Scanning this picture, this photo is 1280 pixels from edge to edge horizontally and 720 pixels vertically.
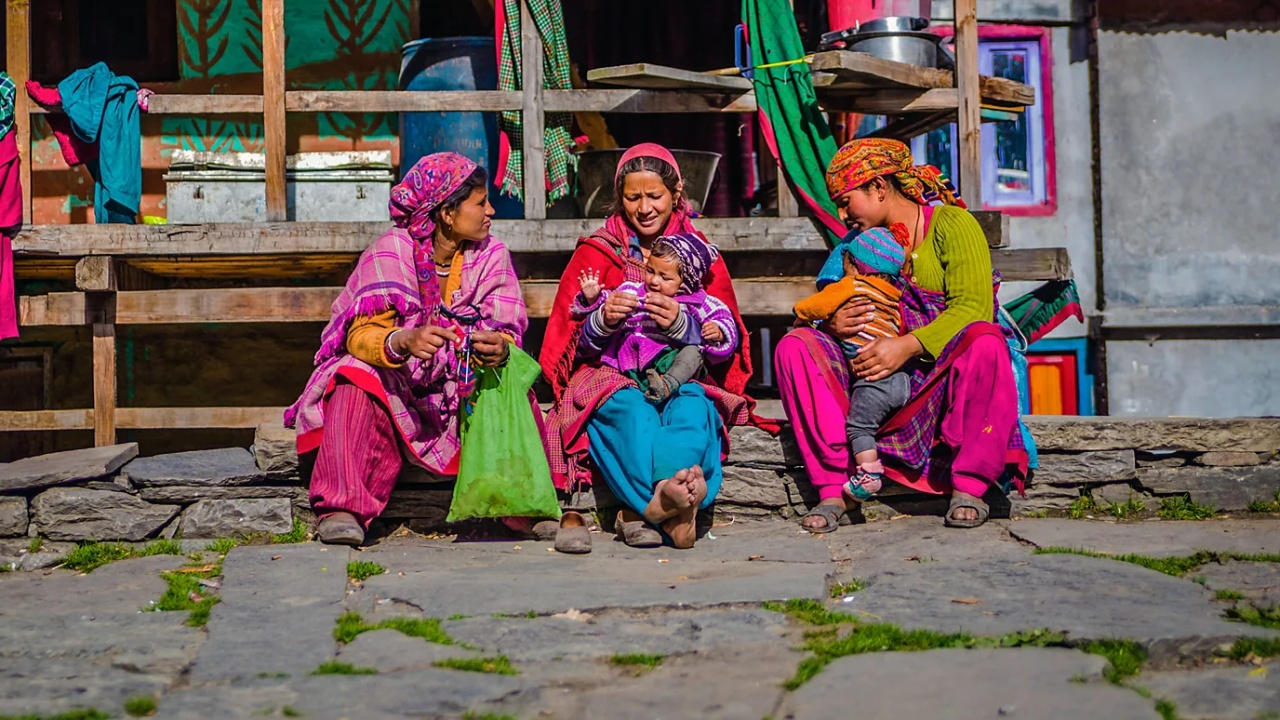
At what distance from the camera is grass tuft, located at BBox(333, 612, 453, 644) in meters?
3.48

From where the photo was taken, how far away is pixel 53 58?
27.5 ft

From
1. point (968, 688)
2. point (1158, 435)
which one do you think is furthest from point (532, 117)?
point (968, 688)

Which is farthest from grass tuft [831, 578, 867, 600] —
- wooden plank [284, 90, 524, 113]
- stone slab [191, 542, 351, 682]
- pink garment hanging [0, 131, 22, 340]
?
→ pink garment hanging [0, 131, 22, 340]

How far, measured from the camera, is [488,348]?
190 inches

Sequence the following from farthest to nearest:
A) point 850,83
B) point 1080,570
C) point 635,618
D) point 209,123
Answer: point 209,123
point 850,83
point 1080,570
point 635,618

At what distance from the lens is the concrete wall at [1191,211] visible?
1100cm

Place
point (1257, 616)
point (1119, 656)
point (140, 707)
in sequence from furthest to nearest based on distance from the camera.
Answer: point (1257, 616) → point (1119, 656) → point (140, 707)

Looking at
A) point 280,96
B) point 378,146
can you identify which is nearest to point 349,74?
point 378,146

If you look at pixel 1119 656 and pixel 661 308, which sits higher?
pixel 661 308

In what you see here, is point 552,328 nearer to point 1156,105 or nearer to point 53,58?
point 53,58

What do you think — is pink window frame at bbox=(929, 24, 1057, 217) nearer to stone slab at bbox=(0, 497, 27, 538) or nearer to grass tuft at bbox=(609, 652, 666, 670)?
stone slab at bbox=(0, 497, 27, 538)

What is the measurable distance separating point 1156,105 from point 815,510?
293 inches

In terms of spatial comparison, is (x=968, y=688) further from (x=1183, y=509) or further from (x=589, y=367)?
(x=1183, y=509)

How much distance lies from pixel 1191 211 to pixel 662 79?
6.51m
